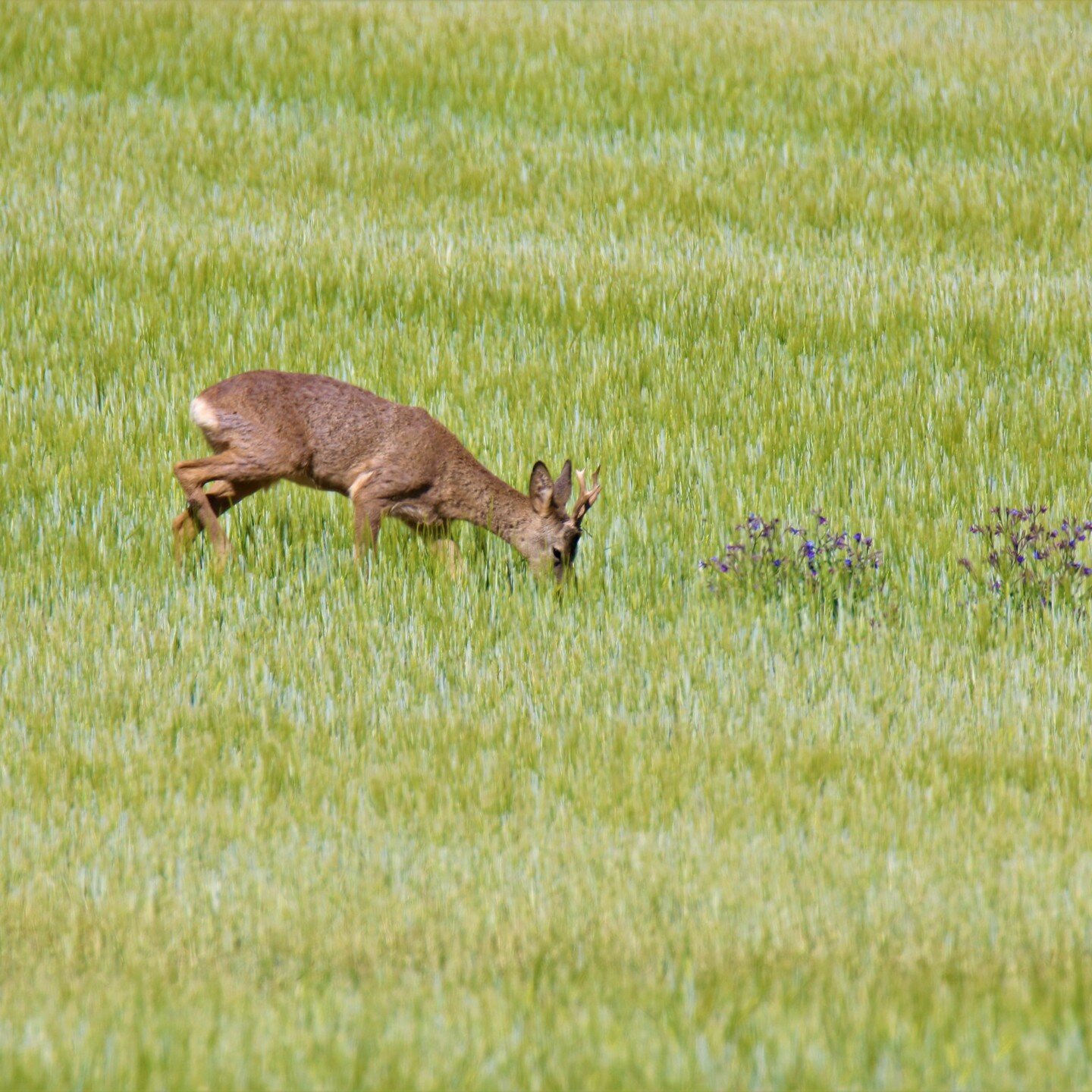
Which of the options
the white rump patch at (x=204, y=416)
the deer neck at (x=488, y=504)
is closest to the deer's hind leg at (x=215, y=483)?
the white rump patch at (x=204, y=416)

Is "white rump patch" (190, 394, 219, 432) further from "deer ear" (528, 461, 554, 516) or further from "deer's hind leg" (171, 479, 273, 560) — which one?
"deer ear" (528, 461, 554, 516)

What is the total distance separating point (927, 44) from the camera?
1537 centimetres

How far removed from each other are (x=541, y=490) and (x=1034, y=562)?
94.6 inches

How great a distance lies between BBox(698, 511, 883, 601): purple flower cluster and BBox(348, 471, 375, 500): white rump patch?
171 centimetres

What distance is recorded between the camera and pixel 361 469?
7.60 metres

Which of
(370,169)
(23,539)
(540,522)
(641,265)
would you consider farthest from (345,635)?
(370,169)

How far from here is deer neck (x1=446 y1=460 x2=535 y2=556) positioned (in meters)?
7.82

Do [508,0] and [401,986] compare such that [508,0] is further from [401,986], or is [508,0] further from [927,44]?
[401,986]

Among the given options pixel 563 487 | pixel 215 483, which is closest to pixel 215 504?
pixel 215 483

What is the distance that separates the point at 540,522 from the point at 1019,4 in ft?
42.8

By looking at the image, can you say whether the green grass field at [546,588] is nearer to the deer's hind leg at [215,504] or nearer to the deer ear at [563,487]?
the deer's hind leg at [215,504]

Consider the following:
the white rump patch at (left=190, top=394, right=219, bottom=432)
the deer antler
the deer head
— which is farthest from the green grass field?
the white rump patch at (left=190, top=394, right=219, bottom=432)

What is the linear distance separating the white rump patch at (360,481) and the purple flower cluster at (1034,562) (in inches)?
115

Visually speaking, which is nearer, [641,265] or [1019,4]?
[641,265]
